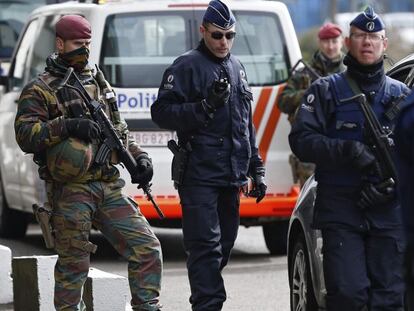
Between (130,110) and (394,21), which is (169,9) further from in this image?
(394,21)

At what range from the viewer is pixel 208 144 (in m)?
8.16

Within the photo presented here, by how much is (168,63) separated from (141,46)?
0.27 meters

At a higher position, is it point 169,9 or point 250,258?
point 169,9

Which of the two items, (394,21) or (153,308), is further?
(394,21)

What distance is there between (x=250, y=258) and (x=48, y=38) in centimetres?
258

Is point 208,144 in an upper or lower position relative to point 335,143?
lower

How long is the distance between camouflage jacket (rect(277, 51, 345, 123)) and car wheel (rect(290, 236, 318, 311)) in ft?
11.9

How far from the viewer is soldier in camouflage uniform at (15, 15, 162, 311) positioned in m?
7.67

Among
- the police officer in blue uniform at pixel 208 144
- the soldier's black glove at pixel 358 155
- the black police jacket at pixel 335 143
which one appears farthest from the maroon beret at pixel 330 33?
the soldier's black glove at pixel 358 155

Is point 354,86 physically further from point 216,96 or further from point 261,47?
point 261,47

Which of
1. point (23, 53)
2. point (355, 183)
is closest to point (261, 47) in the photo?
point (23, 53)

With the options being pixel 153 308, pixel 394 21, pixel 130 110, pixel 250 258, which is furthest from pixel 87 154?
pixel 394 21

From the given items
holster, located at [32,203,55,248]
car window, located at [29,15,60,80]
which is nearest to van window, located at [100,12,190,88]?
car window, located at [29,15,60,80]

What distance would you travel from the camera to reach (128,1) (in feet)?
40.8
